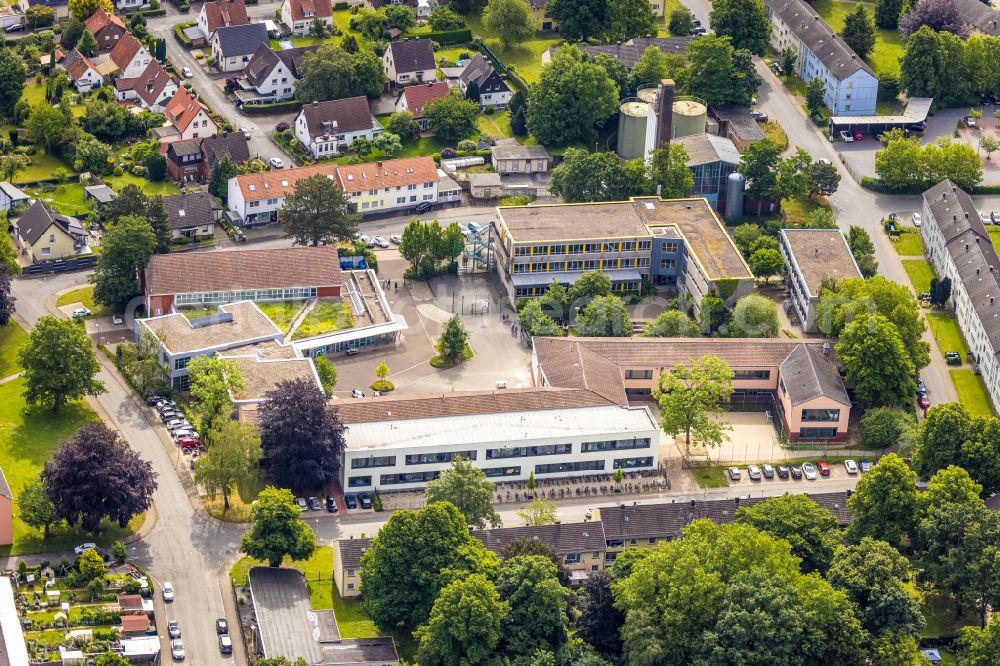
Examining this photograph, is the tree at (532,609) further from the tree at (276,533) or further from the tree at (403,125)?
the tree at (403,125)

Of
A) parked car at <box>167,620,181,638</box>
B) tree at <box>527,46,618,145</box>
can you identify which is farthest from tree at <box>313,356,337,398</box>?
tree at <box>527,46,618,145</box>

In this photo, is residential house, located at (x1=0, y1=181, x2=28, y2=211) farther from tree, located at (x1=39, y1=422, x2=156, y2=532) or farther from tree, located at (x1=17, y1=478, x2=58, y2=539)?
tree, located at (x1=17, y1=478, x2=58, y2=539)

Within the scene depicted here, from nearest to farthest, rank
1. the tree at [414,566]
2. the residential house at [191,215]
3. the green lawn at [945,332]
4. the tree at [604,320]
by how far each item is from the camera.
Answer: the tree at [414,566] < the tree at [604,320] < the green lawn at [945,332] < the residential house at [191,215]

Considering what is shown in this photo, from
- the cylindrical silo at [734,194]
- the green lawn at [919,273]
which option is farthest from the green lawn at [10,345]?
the green lawn at [919,273]

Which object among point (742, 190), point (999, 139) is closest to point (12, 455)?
point (742, 190)

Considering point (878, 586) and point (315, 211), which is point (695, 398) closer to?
point (878, 586)

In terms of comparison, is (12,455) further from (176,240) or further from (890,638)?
(890,638)
